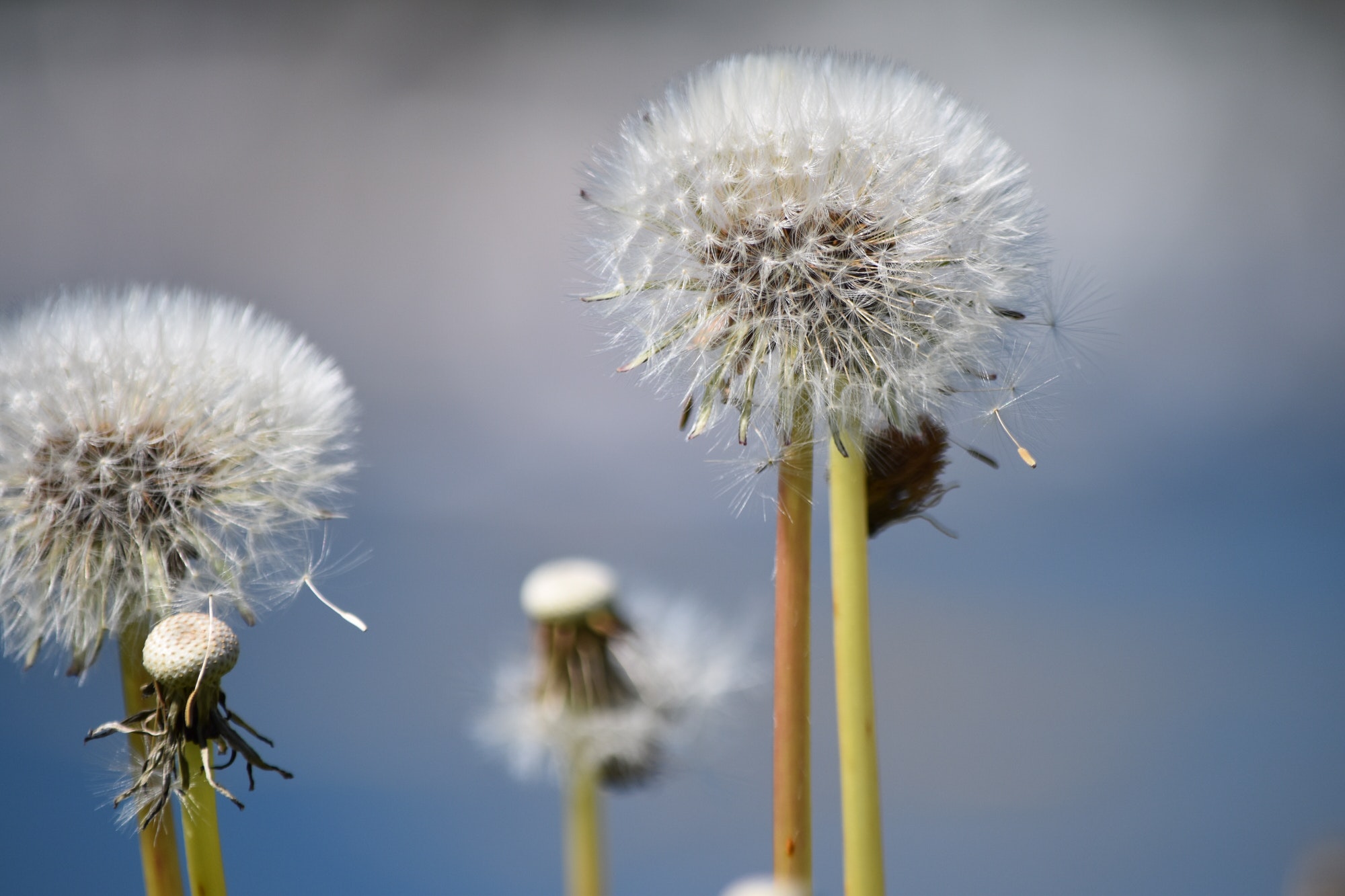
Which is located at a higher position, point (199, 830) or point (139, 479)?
point (139, 479)

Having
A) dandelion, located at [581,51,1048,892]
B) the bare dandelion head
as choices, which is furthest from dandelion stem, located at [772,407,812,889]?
the bare dandelion head

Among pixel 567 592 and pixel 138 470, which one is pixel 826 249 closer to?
pixel 567 592

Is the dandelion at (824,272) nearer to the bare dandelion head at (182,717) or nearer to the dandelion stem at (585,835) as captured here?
the dandelion stem at (585,835)

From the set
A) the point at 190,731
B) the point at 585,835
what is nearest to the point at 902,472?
the point at 585,835

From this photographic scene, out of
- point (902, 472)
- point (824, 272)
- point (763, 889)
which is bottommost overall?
point (763, 889)

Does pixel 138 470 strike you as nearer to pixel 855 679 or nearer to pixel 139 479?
pixel 139 479

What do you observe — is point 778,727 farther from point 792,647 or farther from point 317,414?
point 317,414

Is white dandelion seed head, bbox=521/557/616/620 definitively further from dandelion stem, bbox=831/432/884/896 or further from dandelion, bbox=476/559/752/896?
dandelion stem, bbox=831/432/884/896

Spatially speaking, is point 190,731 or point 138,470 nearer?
point 190,731
